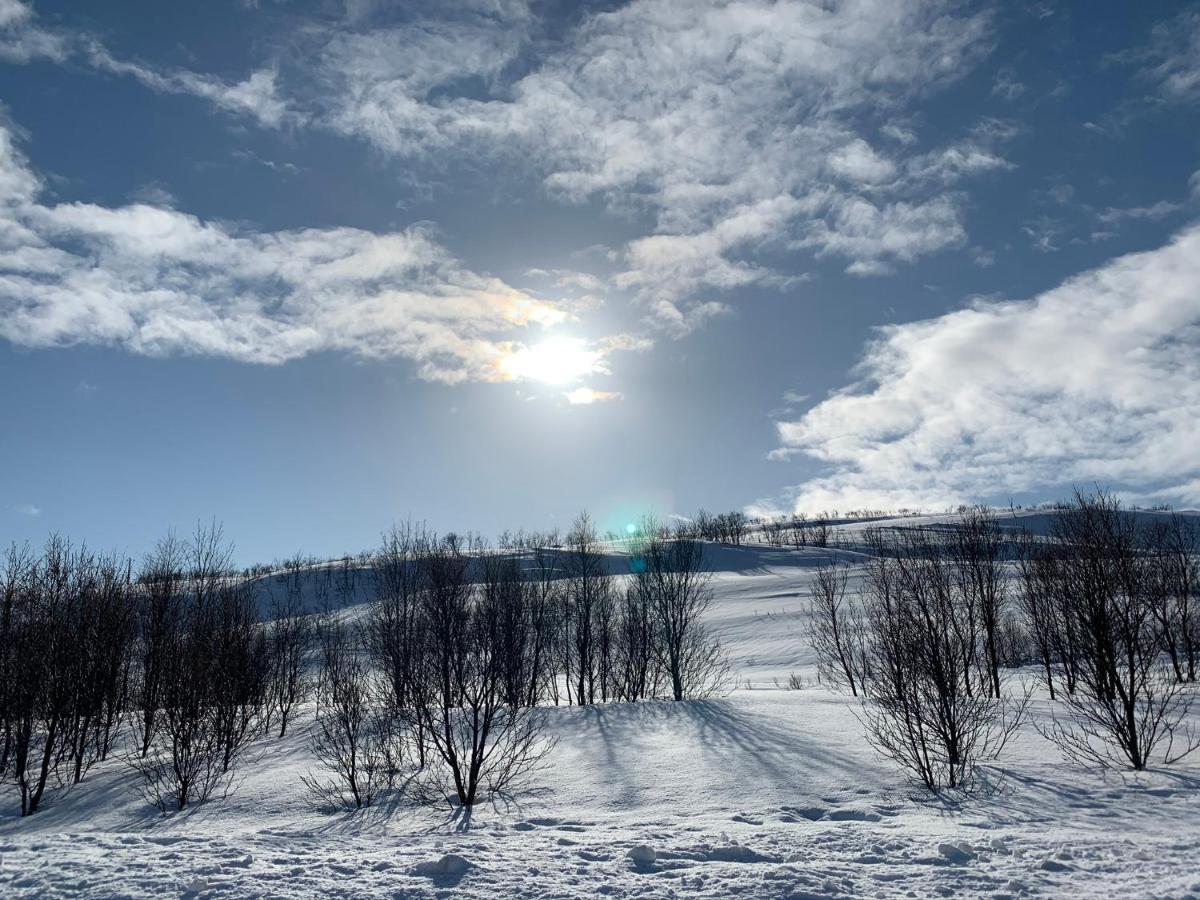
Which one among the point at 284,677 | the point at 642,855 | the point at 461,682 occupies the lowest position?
the point at 284,677

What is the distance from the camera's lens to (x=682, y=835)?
386 inches

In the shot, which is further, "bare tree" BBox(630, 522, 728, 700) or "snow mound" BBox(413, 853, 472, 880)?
"bare tree" BBox(630, 522, 728, 700)

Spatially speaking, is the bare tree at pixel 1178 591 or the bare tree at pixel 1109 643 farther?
the bare tree at pixel 1178 591

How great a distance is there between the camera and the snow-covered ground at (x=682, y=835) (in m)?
7.72

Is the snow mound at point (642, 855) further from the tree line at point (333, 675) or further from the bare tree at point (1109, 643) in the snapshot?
the bare tree at point (1109, 643)

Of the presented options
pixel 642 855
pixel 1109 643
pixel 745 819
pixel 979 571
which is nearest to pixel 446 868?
pixel 642 855

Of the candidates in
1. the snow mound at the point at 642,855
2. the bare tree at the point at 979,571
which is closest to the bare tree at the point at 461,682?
the snow mound at the point at 642,855

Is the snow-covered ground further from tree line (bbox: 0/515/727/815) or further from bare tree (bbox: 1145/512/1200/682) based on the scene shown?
bare tree (bbox: 1145/512/1200/682)

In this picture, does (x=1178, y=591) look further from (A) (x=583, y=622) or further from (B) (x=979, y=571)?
(A) (x=583, y=622)

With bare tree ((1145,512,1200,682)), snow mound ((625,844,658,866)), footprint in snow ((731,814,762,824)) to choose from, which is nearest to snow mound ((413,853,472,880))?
snow mound ((625,844,658,866))

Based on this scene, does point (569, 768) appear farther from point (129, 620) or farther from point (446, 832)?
point (129, 620)

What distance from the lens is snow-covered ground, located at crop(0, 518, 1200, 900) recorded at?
304 inches

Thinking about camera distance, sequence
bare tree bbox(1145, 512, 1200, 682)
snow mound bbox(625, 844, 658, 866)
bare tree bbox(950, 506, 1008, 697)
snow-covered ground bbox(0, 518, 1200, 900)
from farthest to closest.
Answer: bare tree bbox(1145, 512, 1200, 682)
bare tree bbox(950, 506, 1008, 697)
snow mound bbox(625, 844, 658, 866)
snow-covered ground bbox(0, 518, 1200, 900)

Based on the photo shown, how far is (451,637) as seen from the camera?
14.1 m
